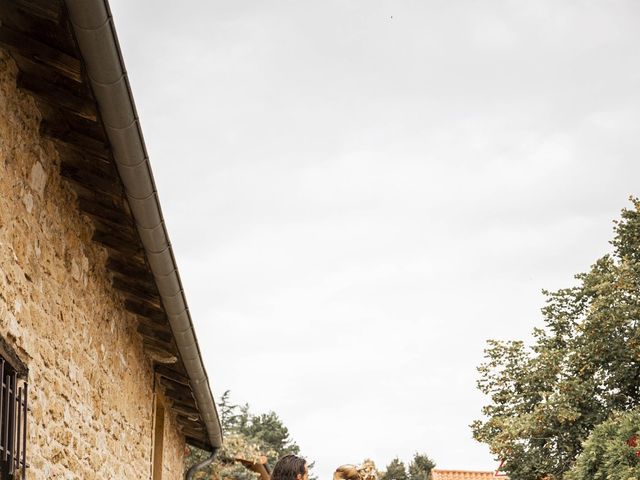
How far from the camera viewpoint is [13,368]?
4.34m

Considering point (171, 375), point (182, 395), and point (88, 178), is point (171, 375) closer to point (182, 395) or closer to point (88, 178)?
point (182, 395)

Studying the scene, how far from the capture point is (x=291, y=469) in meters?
4.40

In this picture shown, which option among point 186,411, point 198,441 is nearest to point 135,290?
point 186,411

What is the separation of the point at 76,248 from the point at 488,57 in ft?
54.2

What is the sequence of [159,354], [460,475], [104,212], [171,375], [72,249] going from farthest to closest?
[460,475], [171,375], [159,354], [104,212], [72,249]

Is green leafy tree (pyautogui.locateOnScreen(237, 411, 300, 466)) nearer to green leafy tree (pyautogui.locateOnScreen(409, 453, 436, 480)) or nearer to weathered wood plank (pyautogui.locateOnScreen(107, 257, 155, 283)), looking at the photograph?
green leafy tree (pyautogui.locateOnScreen(409, 453, 436, 480))

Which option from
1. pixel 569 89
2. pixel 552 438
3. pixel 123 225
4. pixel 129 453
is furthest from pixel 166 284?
pixel 569 89

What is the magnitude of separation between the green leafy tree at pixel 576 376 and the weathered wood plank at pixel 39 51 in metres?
15.7

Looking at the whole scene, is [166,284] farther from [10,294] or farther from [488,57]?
[488,57]

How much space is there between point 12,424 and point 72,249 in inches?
56.5

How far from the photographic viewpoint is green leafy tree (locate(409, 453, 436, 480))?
51500 mm

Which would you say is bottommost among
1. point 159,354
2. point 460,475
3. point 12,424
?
point 12,424

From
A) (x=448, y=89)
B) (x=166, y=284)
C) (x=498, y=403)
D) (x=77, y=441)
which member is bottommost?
(x=77, y=441)

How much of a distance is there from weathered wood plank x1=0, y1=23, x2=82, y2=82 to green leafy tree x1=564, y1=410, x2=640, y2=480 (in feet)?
45.5
